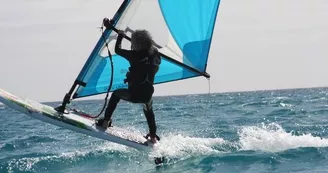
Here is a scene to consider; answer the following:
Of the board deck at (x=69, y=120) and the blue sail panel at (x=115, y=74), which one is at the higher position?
the blue sail panel at (x=115, y=74)

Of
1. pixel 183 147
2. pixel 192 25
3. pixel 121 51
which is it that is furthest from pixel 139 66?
pixel 183 147

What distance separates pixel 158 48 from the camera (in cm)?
846

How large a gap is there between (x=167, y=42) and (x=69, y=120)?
197 cm

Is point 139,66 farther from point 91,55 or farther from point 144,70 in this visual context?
point 91,55

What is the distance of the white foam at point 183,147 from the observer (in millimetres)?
8875

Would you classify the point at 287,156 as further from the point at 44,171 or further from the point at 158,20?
the point at 44,171

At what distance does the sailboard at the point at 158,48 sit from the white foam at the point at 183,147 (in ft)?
1.20

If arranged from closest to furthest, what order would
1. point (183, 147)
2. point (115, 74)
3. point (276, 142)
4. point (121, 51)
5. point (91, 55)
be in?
point (121, 51) < point (91, 55) < point (115, 74) < point (183, 147) < point (276, 142)

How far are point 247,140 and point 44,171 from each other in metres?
4.45

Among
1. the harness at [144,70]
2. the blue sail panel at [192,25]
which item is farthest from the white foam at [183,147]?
the blue sail panel at [192,25]

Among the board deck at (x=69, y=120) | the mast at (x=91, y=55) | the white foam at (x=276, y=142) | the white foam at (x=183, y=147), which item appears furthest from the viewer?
the white foam at (x=276, y=142)

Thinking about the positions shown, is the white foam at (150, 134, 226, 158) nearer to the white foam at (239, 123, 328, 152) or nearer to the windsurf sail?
the white foam at (239, 123, 328, 152)

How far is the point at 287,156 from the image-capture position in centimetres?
966

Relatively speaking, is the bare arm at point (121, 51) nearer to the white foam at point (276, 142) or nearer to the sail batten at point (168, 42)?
the sail batten at point (168, 42)
